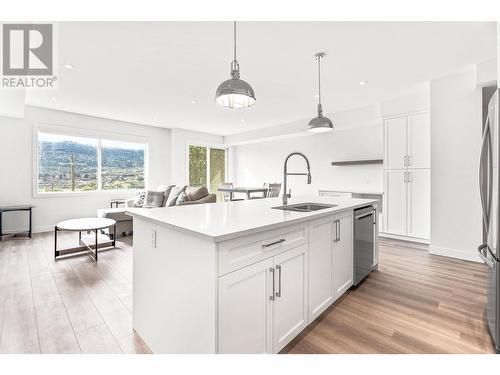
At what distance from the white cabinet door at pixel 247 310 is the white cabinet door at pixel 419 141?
383 cm

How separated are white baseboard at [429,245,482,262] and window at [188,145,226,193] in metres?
6.10

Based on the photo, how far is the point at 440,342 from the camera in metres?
1.66

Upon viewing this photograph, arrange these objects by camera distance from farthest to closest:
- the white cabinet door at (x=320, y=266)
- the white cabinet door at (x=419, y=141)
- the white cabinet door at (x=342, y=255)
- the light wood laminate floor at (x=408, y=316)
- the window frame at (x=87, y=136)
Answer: the window frame at (x=87, y=136)
the white cabinet door at (x=419, y=141)
the white cabinet door at (x=342, y=255)
the white cabinet door at (x=320, y=266)
the light wood laminate floor at (x=408, y=316)

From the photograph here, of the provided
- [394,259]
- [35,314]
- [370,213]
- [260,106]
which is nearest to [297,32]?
[370,213]

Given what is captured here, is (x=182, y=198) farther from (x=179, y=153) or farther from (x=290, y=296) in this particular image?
(x=290, y=296)

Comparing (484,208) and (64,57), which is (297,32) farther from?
(64,57)

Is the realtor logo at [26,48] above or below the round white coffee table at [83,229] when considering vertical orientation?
above

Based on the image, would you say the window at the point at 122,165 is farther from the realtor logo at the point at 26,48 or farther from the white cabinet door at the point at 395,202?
the white cabinet door at the point at 395,202

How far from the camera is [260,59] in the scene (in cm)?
297

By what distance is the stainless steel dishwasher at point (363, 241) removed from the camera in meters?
2.44

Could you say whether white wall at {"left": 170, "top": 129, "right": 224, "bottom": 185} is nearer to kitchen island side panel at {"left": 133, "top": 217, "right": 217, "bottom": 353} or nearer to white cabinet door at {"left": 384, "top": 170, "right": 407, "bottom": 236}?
white cabinet door at {"left": 384, "top": 170, "right": 407, "bottom": 236}

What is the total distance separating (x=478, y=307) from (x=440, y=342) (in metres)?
0.80

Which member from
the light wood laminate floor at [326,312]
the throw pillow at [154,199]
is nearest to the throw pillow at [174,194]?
the throw pillow at [154,199]

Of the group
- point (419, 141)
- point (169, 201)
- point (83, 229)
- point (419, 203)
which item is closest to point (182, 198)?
point (169, 201)
